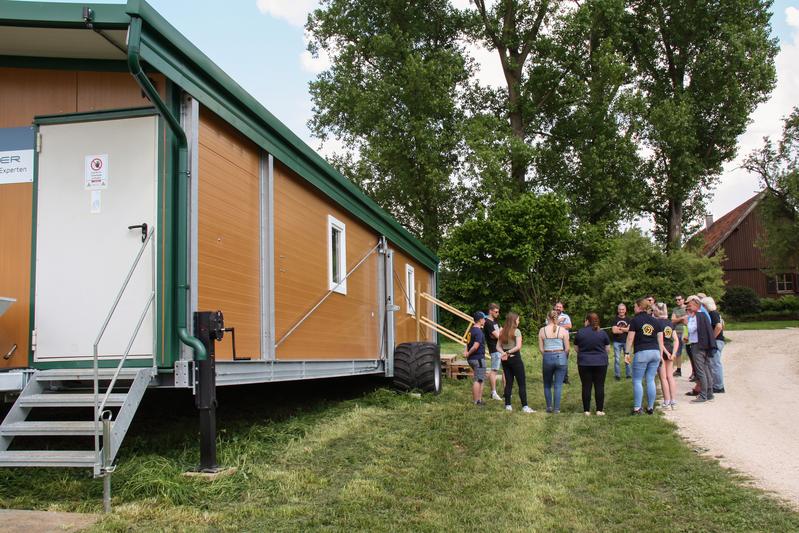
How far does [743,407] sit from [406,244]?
22.2 feet

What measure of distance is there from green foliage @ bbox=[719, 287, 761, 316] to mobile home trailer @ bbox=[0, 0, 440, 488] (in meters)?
33.2

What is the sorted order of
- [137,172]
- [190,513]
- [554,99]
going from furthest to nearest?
[554,99], [137,172], [190,513]

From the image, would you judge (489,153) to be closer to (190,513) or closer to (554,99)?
(554,99)

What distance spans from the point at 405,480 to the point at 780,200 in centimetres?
3605

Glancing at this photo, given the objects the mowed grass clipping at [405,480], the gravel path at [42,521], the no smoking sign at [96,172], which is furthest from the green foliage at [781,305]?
the gravel path at [42,521]

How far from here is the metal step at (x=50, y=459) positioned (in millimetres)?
4918

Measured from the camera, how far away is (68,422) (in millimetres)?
5156

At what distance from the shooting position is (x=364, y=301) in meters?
11.1

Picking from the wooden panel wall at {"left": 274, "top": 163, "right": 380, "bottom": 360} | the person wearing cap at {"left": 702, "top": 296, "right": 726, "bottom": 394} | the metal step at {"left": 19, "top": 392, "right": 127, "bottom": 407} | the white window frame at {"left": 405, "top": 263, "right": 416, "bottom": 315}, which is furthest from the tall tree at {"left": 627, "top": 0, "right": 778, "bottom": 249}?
the metal step at {"left": 19, "top": 392, "right": 127, "bottom": 407}

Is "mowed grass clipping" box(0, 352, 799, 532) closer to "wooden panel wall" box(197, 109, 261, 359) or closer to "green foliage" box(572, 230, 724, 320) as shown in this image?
"wooden panel wall" box(197, 109, 261, 359)

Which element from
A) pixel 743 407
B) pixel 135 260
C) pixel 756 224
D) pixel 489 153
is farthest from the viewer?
pixel 756 224

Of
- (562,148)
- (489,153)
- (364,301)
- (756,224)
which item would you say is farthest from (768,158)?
(364,301)

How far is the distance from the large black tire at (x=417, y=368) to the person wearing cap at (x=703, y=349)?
4.08 meters

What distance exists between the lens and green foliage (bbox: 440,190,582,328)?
2748 cm
